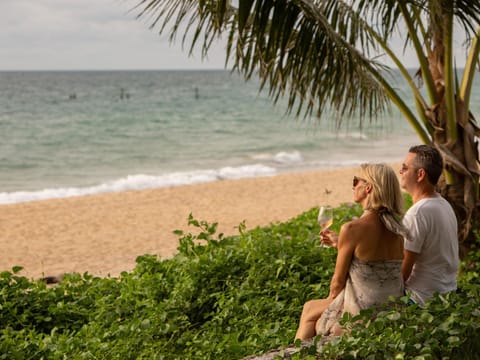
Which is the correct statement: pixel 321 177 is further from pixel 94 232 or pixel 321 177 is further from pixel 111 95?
pixel 111 95

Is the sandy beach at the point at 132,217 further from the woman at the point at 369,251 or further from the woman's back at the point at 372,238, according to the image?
the woman's back at the point at 372,238

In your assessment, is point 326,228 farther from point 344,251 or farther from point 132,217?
point 132,217

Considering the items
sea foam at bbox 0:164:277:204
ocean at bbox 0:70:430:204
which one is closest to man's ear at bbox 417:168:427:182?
ocean at bbox 0:70:430:204

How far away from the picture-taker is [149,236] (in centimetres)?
1349

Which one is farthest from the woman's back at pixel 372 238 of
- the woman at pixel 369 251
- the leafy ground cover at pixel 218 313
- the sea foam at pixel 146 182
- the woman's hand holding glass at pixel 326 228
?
the sea foam at pixel 146 182

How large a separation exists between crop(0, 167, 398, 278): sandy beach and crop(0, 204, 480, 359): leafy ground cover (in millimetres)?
4034

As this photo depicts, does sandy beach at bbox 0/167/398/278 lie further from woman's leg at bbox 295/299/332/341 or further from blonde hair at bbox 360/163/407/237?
blonde hair at bbox 360/163/407/237

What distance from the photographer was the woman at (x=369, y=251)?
3961mm

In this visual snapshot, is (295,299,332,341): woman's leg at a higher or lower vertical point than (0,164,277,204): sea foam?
higher

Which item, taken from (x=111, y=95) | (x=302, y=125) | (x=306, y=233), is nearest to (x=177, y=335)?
(x=306, y=233)

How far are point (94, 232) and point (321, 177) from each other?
27.7ft

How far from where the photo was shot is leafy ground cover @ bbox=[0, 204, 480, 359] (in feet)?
12.2

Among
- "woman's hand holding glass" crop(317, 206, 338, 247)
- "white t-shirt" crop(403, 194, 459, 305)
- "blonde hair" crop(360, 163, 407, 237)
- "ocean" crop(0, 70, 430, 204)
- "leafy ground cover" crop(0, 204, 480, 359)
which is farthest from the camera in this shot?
"ocean" crop(0, 70, 430, 204)

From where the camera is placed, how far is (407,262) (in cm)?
433
